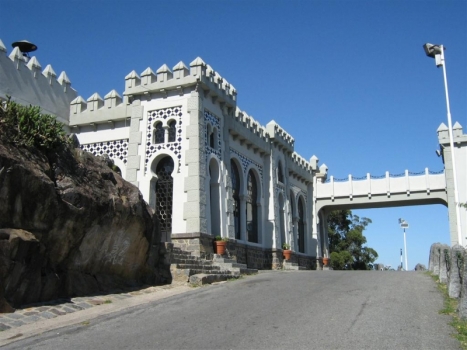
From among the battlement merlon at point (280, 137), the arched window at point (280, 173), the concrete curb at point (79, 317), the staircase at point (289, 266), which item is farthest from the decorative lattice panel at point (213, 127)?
the concrete curb at point (79, 317)

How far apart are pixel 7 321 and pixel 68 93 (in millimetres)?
16207

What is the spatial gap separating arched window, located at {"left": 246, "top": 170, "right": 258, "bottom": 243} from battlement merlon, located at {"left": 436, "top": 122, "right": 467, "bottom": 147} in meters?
11.4

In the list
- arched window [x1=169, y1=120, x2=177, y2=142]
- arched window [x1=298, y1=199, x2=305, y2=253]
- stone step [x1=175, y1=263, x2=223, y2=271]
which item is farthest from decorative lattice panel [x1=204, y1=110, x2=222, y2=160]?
arched window [x1=298, y1=199, x2=305, y2=253]

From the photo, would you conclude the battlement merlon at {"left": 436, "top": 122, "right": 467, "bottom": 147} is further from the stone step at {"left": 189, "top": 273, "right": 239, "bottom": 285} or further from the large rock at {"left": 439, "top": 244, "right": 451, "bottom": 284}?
the stone step at {"left": 189, "top": 273, "right": 239, "bottom": 285}

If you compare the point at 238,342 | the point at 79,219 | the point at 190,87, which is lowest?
the point at 238,342

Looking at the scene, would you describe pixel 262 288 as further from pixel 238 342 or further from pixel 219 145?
pixel 219 145

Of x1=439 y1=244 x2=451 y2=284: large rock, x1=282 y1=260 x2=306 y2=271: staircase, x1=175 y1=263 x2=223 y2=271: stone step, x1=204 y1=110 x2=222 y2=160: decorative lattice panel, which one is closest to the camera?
x1=439 y1=244 x2=451 y2=284: large rock

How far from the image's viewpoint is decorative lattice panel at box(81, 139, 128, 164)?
2134 cm

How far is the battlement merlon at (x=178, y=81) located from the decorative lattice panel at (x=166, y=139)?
750 mm

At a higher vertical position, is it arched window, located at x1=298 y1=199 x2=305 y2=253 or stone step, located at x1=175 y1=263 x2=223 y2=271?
arched window, located at x1=298 y1=199 x2=305 y2=253

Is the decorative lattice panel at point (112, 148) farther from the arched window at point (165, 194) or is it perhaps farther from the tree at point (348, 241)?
the tree at point (348, 241)

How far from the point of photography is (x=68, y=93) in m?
23.0

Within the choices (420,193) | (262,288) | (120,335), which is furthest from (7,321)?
(420,193)

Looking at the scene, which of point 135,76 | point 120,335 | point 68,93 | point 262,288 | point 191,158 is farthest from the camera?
point 68,93
